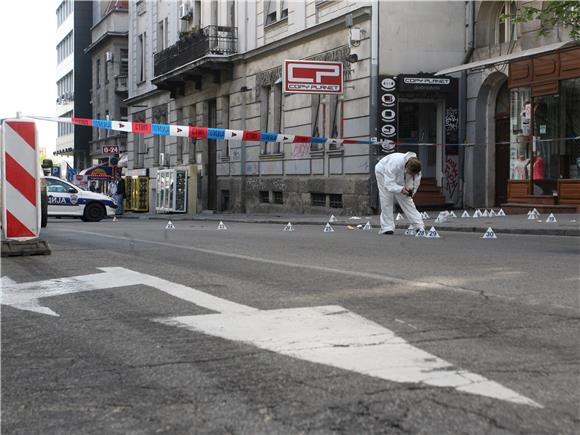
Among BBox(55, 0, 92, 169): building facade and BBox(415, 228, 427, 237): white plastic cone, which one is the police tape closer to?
BBox(415, 228, 427, 237): white plastic cone

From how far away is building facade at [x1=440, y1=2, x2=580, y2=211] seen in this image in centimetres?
1861

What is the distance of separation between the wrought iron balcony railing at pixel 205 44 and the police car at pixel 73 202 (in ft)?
28.6

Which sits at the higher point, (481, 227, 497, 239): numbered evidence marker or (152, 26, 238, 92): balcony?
(152, 26, 238, 92): balcony

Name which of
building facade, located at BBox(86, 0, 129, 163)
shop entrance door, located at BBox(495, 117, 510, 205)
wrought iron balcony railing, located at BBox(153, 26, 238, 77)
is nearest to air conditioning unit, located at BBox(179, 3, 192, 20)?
wrought iron balcony railing, located at BBox(153, 26, 238, 77)

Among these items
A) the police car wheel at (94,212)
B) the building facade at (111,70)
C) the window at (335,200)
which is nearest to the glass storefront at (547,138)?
the window at (335,200)

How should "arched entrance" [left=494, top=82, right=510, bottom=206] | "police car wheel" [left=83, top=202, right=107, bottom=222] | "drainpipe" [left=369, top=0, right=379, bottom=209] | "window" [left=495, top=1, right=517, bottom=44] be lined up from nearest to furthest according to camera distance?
"window" [left=495, top=1, right=517, bottom=44], "arched entrance" [left=494, top=82, right=510, bottom=206], "drainpipe" [left=369, top=0, right=379, bottom=209], "police car wheel" [left=83, top=202, right=107, bottom=222]

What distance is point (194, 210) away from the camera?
1368 inches

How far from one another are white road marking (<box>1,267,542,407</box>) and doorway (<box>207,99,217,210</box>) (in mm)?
28077

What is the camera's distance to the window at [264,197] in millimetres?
29034

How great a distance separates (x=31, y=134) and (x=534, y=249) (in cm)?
688

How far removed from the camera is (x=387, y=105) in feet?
73.0

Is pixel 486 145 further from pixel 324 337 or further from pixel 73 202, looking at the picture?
pixel 324 337

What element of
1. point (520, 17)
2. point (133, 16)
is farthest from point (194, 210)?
point (520, 17)

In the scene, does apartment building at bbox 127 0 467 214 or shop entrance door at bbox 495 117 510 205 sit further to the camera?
apartment building at bbox 127 0 467 214
